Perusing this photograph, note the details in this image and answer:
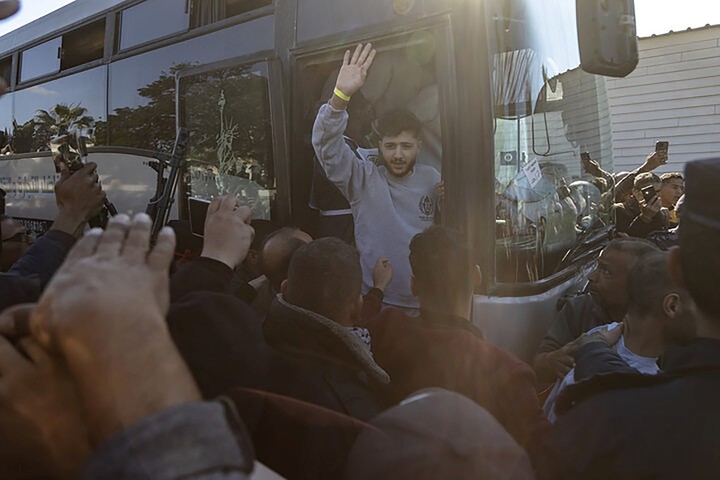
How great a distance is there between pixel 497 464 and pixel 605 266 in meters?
2.27

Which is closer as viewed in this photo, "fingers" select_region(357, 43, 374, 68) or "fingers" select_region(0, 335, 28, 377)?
"fingers" select_region(0, 335, 28, 377)

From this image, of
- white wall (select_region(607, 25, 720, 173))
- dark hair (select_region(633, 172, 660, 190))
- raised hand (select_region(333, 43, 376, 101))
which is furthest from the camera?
white wall (select_region(607, 25, 720, 173))

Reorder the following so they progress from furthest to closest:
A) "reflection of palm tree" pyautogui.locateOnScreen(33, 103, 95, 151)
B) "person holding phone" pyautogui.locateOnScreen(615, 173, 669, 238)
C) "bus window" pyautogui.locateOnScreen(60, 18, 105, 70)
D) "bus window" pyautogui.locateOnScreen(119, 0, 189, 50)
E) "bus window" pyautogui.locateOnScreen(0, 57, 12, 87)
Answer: "bus window" pyautogui.locateOnScreen(0, 57, 12, 87) < "person holding phone" pyautogui.locateOnScreen(615, 173, 669, 238) < "reflection of palm tree" pyautogui.locateOnScreen(33, 103, 95, 151) < "bus window" pyautogui.locateOnScreen(60, 18, 105, 70) < "bus window" pyautogui.locateOnScreen(119, 0, 189, 50)

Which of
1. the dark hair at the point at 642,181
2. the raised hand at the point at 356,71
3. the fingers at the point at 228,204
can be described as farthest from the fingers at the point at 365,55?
the dark hair at the point at 642,181

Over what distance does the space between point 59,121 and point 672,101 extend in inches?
415

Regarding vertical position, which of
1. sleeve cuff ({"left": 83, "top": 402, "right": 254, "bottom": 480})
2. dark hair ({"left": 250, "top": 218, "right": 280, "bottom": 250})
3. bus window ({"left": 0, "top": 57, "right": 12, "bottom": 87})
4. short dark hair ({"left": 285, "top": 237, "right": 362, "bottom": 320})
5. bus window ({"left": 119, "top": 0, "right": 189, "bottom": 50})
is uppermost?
bus window ({"left": 0, "top": 57, "right": 12, "bottom": 87})

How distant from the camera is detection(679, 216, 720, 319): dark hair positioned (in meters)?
1.40

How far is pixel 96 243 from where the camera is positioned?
0.84m

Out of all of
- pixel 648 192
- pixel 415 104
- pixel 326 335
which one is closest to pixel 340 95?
pixel 415 104

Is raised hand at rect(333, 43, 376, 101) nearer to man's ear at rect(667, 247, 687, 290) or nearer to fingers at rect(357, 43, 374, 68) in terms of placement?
fingers at rect(357, 43, 374, 68)

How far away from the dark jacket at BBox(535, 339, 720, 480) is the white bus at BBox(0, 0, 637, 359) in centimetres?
154

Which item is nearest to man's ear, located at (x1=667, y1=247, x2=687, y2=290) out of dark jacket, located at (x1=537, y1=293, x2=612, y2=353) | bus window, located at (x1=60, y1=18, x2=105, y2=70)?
dark jacket, located at (x1=537, y1=293, x2=612, y2=353)

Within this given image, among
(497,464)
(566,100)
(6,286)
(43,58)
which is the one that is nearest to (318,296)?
(6,286)

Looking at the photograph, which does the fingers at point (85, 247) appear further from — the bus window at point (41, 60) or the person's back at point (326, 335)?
the bus window at point (41, 60)
